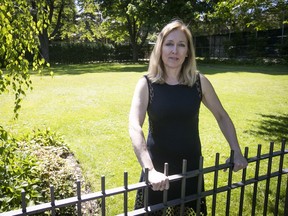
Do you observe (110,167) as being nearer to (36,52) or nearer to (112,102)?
(36,52)

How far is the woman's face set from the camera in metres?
2.46

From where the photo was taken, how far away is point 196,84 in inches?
101

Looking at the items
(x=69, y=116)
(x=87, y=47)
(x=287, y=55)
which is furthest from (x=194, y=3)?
(x=69, y=116)

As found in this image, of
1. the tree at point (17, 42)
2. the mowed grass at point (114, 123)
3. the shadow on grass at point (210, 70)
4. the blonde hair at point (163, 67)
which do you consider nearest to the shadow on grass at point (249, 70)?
the shadow on grass at point (210, 70)

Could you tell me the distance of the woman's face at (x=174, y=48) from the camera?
246 cm

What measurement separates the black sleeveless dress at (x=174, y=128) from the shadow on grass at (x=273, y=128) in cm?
505

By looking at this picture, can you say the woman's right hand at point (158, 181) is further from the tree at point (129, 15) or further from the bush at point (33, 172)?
the tree at point (129, 15)

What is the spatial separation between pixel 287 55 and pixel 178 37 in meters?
30.0

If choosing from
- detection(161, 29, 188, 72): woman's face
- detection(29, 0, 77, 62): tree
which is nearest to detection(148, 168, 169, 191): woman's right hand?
detection(161, 29, 188, 72): woman's face

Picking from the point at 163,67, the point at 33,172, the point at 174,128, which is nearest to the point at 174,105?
the point at 174,128

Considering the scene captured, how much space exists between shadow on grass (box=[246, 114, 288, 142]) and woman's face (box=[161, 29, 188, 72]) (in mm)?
5325

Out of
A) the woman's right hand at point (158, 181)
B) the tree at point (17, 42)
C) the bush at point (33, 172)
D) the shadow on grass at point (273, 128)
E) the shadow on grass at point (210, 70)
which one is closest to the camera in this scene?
the woman's right hand at point (158, 181)

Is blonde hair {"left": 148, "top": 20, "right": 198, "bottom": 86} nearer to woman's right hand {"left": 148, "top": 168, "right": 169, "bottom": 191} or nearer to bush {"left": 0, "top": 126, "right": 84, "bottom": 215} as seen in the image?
woman's right hand {"left": 148, "top": 168, "right": 169, "bottom": 191}

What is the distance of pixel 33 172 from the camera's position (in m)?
3.55
